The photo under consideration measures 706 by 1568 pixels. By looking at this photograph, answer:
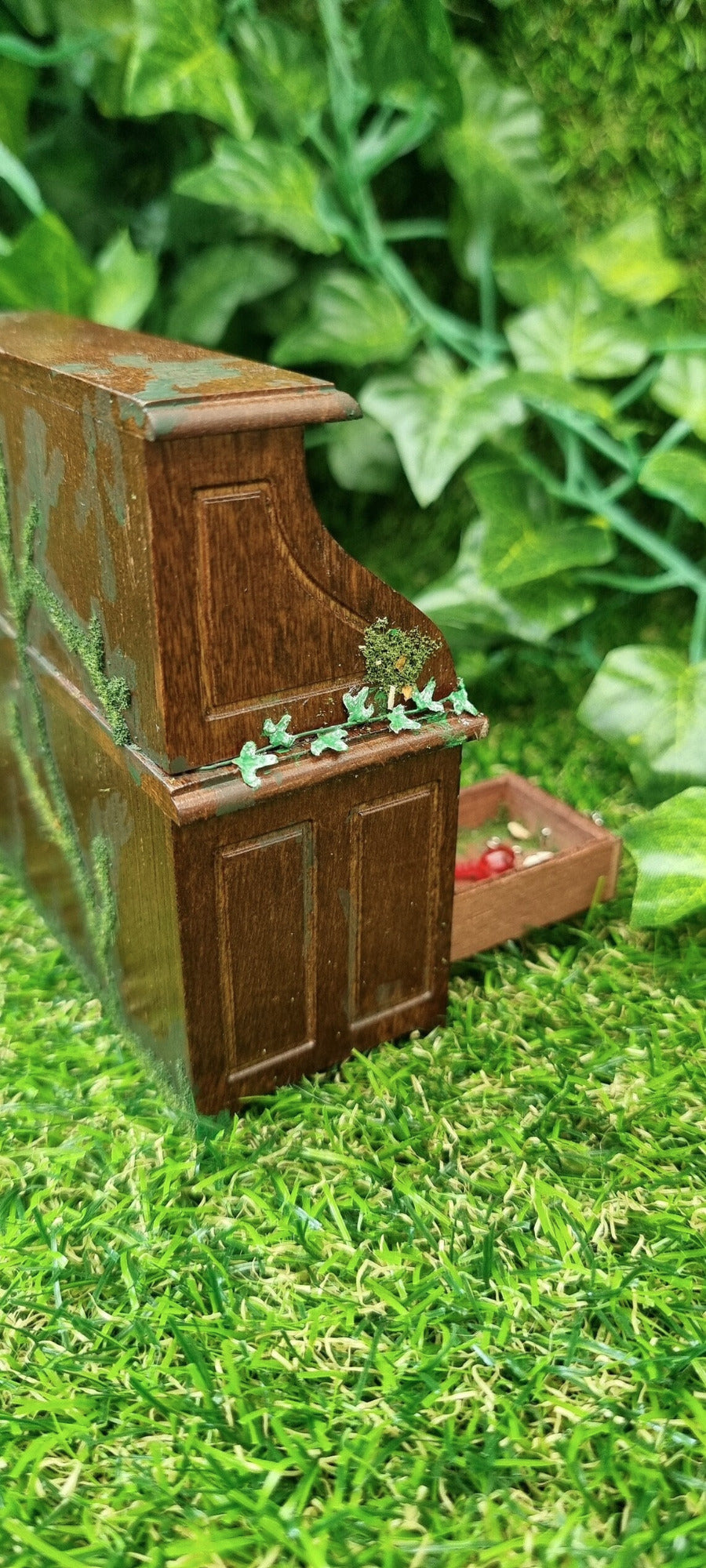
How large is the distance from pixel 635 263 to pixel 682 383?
1.01 feet

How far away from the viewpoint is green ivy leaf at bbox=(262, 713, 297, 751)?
1.23 m

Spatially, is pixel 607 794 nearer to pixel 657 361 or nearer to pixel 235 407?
pixel 657 361

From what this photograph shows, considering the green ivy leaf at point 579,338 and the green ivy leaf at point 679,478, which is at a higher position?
the green ivy leaf at point 579,338

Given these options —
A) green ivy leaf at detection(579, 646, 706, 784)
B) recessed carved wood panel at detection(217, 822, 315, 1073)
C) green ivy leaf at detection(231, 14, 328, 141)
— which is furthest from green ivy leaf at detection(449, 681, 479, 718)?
green ivy leaf at detection(231, 14, 328, 141)

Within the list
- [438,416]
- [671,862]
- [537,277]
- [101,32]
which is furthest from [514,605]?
[101,32]

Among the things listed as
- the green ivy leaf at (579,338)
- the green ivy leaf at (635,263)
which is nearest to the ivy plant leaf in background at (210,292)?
the green ivy leaf at (579,338)

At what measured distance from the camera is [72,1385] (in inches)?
43.5

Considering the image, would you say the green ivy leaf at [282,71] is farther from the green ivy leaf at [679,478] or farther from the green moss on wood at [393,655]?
the green moss on wood at [393,655]

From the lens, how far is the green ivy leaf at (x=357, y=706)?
1.29 metres

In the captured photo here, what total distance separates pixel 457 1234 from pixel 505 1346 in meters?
0.14

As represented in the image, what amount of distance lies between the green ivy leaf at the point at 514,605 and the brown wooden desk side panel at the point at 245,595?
875 mm

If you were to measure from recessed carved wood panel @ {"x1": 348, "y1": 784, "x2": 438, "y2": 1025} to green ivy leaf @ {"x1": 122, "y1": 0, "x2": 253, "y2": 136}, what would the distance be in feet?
4.07

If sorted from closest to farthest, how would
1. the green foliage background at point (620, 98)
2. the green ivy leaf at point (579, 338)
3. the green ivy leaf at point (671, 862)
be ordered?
the green ivy leaf at point (671, 862) < the green ivy leaf at point (579, 338) < the green foliage background at point (620, 98)

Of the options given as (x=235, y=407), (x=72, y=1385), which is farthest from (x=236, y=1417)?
(x=235, y=407)
